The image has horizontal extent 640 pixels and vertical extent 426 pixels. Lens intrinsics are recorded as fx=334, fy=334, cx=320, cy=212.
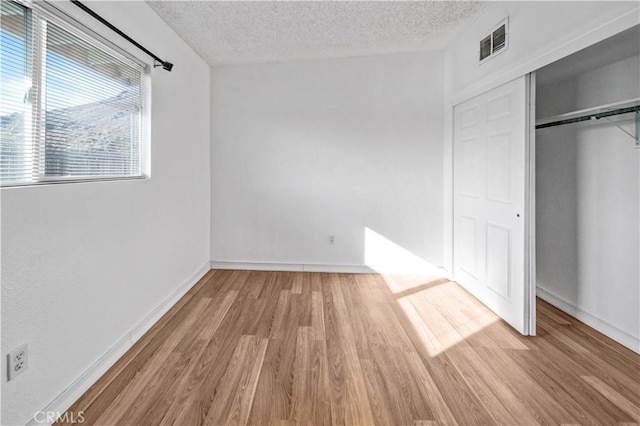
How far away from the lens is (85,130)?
6.80 feet

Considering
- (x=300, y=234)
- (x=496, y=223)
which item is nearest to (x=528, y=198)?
(x=496, y=223)

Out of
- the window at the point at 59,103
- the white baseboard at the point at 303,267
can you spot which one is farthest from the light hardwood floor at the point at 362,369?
the window at the point at 59,103

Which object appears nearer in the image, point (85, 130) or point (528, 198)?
point (85, 130)

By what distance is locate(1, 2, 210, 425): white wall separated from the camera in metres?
1.52

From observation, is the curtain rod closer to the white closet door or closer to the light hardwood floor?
the light hardwood floor

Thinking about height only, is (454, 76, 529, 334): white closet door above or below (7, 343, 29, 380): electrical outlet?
above

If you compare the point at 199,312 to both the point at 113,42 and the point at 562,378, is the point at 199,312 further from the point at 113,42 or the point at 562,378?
the point at 562,378

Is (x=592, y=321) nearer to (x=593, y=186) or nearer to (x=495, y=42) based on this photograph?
(x=593, y=186)

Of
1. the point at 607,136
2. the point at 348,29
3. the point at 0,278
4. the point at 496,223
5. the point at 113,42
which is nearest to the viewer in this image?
the point at 0,278

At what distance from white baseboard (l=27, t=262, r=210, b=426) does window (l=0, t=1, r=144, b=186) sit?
3.61 ft

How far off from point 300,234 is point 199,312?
164 cm

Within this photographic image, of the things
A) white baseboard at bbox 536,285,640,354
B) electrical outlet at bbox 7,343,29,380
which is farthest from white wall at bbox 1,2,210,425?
white baseboard at bbox 536,285,640,354

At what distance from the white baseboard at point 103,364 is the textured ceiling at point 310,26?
100 inches

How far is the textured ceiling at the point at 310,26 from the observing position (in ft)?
9.37
